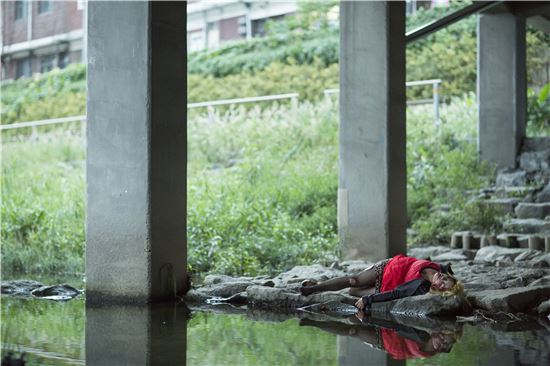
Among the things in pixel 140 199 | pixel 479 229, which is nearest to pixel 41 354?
pixel 140 199

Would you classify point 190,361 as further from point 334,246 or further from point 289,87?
point 289,87

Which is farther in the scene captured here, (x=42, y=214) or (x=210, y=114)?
(x=210, y=114)

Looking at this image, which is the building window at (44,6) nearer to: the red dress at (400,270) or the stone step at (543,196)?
the stone step at (543,196)

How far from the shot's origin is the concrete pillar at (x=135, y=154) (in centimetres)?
858

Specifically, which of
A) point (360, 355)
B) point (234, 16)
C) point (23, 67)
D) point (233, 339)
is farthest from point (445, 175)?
point (23, 67)

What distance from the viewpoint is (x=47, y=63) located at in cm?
2575

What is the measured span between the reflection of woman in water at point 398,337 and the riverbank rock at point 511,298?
3.81ft

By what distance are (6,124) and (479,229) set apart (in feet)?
47.3

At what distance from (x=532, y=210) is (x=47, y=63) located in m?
16.4

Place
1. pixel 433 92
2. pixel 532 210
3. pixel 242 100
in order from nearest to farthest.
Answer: pixel 532 210
pixel 433 92
pixel 242 100

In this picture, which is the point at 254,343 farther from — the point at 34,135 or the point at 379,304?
the point at 34,135

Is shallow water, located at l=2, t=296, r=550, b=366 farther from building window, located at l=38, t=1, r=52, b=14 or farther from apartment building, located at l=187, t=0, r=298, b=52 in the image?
apartment building, located at l=187, t=0, r=298, b=52

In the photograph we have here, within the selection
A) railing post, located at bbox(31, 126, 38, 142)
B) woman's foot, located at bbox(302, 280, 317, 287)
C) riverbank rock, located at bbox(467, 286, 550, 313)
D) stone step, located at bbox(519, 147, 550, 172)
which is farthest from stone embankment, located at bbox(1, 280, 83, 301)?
railing post, located at bbox(31, 126, 38, 142)

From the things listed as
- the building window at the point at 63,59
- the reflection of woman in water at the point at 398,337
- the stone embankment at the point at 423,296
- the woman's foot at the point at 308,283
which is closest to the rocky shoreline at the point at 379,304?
the stone embankment at the point at 423,296
